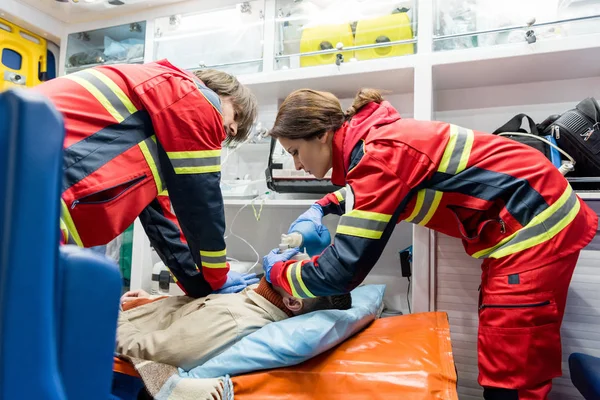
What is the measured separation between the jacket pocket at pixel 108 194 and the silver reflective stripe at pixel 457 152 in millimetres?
806

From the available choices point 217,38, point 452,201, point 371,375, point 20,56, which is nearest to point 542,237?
point 452,201

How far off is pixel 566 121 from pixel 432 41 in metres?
0.58

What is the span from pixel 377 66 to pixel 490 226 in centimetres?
83

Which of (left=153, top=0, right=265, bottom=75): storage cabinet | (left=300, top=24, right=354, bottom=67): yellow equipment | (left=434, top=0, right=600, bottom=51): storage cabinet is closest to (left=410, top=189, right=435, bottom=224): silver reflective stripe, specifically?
(left=434, top=0, right=600, bottom=51): storage cabinet

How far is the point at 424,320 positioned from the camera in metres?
1.19

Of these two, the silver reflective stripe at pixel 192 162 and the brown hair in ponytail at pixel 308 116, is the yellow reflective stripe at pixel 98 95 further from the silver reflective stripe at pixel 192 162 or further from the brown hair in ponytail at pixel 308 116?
the brown hair in ponytail at pixel 308 116

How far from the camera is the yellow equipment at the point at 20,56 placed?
2051mm

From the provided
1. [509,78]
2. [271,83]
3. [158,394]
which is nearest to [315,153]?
[271,83]

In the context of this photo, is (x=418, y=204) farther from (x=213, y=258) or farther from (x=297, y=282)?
(x=213, y=258)

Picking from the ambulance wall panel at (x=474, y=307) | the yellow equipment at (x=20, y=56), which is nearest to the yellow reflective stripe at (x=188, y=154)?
the ambulance wall panel at (x=474, y=307)

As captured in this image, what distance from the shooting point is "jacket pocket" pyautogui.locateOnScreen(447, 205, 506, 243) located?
3.53ft

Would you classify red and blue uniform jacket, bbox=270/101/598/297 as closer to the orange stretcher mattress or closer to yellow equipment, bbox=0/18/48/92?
the orange stretcher mattress

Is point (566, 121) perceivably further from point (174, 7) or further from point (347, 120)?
point (174, 7)

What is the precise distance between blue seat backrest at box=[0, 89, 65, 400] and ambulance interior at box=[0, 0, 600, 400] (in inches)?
31.5
